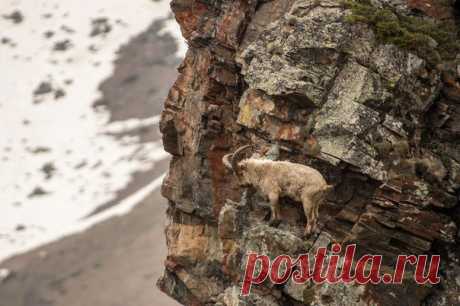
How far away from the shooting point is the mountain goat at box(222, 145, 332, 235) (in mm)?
14070

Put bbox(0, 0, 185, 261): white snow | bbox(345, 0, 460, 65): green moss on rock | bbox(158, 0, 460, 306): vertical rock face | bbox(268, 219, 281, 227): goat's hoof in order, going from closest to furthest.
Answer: bbox(158, 0, 460, 306): vertical rock face → bbox(345, 0, 460, 65): green moss on rock → bbox(268, 219, 281, 227): goat's hoof → bbox(0, 0, 185, 261): white snow

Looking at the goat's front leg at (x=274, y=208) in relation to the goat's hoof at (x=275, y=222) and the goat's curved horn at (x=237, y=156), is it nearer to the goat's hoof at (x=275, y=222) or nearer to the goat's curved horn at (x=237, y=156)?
the goat's hoof at (x=275, y=222)

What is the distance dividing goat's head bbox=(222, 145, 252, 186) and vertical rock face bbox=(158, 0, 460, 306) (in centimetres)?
46

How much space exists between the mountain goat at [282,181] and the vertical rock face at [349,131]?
0.38 meters

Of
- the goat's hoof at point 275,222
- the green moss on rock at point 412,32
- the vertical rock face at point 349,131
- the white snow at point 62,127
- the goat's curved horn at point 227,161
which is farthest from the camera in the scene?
the white snow at point 62,127

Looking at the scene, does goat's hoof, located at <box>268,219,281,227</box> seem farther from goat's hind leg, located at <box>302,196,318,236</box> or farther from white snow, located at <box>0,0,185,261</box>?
white snow, located at <box>0,0,185,261</box>

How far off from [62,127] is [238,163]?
5319cm

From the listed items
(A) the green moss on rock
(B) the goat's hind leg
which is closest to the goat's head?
(B) the goat's hind leg

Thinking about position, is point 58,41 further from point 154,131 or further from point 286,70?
point 286,70

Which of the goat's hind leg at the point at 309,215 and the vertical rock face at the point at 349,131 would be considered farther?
the goat's hind leg at the point at 309,215

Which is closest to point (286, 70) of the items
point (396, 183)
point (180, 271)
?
point (396, 183)

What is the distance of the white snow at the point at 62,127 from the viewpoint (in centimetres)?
4900

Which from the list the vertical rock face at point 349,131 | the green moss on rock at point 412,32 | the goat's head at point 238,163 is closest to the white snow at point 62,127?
the goat's head at point 238,163

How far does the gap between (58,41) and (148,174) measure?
1549 inches
